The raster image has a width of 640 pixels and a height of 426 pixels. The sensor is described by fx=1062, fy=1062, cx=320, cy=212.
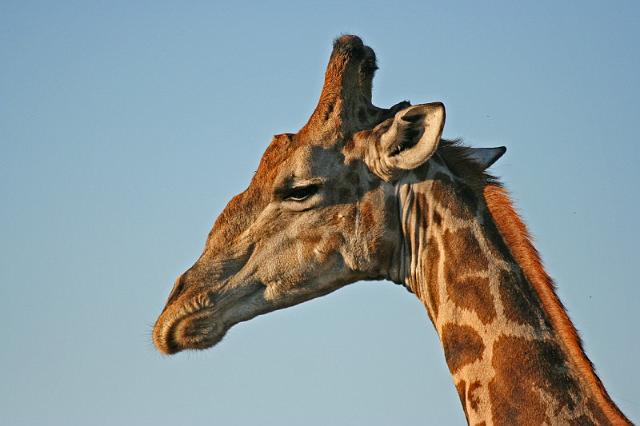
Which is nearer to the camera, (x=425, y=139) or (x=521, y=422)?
(x=521, y=422)

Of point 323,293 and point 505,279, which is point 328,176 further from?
point 505,279

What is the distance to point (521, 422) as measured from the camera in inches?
294

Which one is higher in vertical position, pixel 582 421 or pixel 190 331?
pixel 190 331

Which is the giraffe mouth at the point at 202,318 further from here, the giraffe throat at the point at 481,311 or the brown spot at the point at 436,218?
the brown spot at the point at 436,218

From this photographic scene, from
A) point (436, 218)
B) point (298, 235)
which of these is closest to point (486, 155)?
point (436, 218)

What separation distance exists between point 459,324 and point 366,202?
1.46 m

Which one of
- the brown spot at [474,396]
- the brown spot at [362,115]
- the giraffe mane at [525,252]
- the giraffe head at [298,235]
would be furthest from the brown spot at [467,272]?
the brown spot at [362,115]

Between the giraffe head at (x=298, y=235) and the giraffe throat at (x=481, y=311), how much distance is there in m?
0.27

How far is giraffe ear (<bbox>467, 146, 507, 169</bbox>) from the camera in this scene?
9.34 metres

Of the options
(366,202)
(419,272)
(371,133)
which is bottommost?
(419,272)

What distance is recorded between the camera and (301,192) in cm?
924

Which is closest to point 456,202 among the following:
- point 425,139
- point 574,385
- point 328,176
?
point 425,139

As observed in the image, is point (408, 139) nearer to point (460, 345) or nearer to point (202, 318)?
point (460, 345)

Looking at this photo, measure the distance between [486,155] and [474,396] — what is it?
8.21 feet
